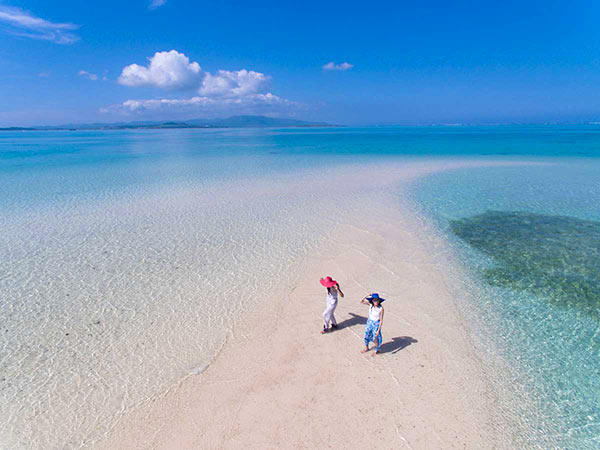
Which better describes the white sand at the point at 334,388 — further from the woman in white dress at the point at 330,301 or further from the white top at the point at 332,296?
the white top at the point at 332,296

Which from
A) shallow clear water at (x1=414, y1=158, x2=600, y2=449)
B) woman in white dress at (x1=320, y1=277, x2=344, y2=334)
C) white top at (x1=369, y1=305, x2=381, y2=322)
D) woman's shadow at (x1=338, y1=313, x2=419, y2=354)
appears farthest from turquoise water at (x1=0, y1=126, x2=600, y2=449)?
white top at (x1=369, y1=305, x2=381, y2=322)

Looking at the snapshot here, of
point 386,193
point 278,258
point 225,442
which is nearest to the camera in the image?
point 225,442

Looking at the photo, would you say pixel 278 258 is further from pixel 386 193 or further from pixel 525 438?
pixel 386 193

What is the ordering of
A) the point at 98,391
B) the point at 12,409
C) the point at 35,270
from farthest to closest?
the point at 35,270 < the point at 98,391 < the point at 12,409

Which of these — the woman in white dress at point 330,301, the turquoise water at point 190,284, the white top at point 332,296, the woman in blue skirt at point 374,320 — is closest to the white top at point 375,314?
the woman in blue skirt at point 374,320

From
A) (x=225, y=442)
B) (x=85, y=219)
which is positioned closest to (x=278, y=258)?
(x=225, y=442)

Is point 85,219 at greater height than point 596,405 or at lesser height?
greater

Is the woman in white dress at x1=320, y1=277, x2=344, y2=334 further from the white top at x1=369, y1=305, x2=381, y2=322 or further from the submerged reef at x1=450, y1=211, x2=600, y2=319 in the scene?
the submerged reef at x1=450, y1=211, x2=600, y2=319

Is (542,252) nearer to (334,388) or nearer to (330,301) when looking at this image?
(330,301)
